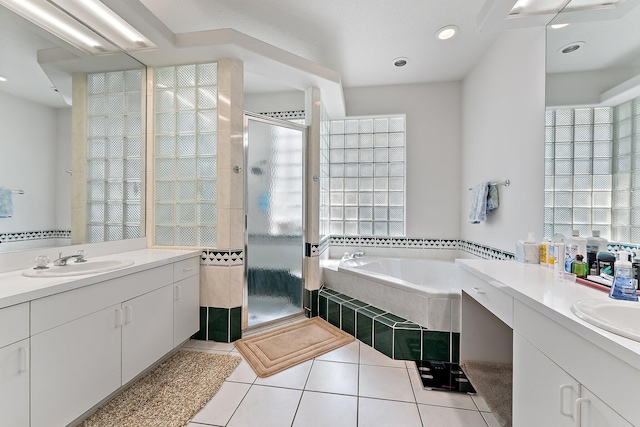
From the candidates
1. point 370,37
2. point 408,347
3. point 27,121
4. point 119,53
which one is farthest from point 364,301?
point 119,53

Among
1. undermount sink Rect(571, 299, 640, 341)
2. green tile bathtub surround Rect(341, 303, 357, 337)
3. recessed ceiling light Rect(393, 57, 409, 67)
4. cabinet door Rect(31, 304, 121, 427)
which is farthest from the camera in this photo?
recessed ceiling light Rect(393, 57, 409, 67)

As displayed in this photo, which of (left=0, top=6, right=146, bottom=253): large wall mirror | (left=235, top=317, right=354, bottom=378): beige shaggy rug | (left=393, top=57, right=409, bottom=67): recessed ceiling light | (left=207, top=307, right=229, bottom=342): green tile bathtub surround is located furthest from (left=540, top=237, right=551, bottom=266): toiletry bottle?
(left=0, top=6, right=146, bottom=253): large wall mirror

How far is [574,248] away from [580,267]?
0.39 ft

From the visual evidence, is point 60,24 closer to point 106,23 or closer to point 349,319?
point 106,23

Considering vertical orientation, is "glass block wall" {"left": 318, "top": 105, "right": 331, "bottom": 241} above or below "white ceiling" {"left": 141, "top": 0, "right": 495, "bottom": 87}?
below

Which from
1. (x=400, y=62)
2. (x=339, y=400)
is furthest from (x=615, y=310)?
(x=400, y=62)

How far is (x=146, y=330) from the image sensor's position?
170 cm

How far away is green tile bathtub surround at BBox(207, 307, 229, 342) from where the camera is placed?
223 cm

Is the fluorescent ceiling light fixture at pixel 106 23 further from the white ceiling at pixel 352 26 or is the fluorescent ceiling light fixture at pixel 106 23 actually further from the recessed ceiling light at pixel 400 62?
the recessed ceiling light at pixel 400 62

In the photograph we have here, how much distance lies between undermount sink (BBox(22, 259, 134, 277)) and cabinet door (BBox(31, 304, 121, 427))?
23cm

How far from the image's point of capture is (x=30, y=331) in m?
1.10

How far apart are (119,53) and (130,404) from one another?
2387 millimetres

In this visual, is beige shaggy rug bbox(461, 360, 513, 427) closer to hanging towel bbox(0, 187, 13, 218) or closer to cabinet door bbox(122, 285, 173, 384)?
cabinet door bbox(122, 285, 173, 384)

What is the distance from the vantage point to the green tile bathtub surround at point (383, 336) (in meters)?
2.01
